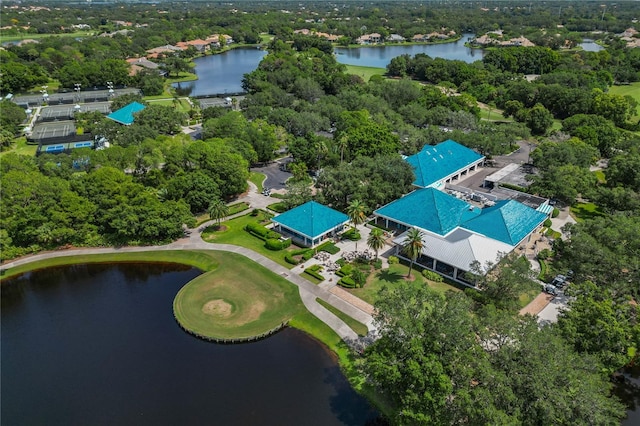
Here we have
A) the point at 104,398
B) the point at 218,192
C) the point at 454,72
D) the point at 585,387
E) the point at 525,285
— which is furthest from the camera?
the point at 454,72

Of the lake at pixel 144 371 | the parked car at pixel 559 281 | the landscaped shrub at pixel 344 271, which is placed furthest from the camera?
the landscaped shrub at pixel 344 271

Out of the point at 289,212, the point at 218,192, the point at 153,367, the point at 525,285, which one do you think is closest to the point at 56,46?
the point at 218,192

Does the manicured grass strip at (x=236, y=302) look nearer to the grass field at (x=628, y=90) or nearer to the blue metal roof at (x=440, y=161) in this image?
the blue metal roof at (x=440, y=161)

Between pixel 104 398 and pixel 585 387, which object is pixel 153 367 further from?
pixel 585 387

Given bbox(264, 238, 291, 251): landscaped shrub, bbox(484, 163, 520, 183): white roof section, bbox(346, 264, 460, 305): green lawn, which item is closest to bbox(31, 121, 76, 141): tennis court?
bbox(264, 238, 291, 251): landscaped shrub

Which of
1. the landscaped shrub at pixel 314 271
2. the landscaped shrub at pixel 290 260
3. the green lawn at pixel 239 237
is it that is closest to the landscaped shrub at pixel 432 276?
the landscaped shrub at pixel 314 271

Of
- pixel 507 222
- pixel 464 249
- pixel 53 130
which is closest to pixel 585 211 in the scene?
pixel 507 222

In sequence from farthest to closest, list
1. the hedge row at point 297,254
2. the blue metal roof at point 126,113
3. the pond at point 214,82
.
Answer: the pond at point 214,82, the blue metal roof at point 126,113, the hedge row at point 297,254
